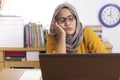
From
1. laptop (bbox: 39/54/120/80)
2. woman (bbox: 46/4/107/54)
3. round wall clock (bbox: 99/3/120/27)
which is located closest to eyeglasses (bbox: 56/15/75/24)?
woman (bbox: 46/4/107/54)

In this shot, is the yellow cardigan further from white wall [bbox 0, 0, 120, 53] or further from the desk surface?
white wall [bbox 0, 0, 120, 53]

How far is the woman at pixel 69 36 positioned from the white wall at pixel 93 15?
1.22 metres

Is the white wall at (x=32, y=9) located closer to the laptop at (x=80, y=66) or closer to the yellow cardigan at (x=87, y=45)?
the yellow cardigan at (x=87, y=45)

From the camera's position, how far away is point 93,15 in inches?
134

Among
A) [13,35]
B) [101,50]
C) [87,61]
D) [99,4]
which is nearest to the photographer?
[87,61]

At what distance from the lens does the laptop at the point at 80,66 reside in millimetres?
1203

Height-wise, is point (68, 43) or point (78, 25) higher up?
point (78, 25)

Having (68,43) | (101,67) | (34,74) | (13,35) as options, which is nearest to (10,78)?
(34,74)

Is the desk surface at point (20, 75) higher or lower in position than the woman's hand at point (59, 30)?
lower

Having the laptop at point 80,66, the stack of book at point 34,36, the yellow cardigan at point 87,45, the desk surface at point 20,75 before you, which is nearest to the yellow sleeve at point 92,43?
the yellow cardigan at point 87,45

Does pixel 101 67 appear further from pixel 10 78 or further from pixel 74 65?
pixel 10 78

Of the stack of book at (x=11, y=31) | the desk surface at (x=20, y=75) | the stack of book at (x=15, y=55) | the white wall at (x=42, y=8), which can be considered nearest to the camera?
the desk surface at (x=20, y=75)

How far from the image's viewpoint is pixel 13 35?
3.11 m

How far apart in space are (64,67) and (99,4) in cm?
228
